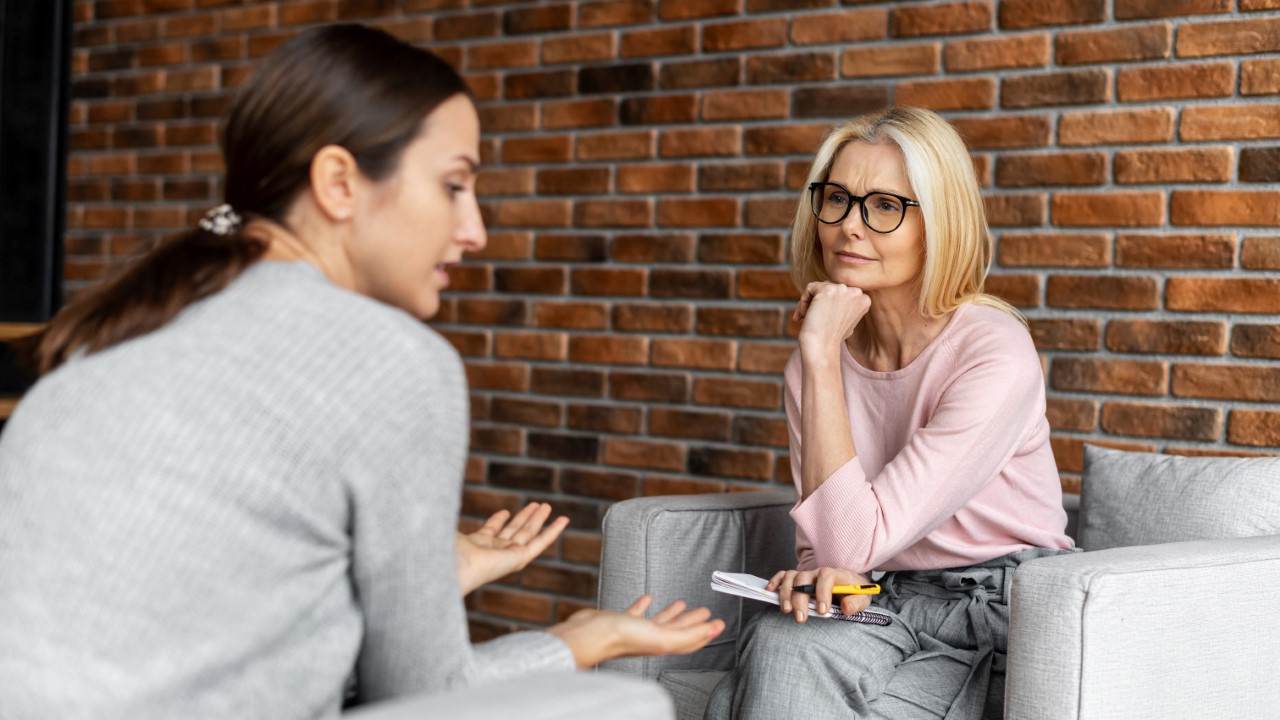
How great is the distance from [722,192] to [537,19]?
0.73 m

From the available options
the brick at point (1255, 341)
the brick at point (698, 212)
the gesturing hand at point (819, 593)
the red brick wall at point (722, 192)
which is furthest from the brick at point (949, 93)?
the gesturing hand at point (819, 593)

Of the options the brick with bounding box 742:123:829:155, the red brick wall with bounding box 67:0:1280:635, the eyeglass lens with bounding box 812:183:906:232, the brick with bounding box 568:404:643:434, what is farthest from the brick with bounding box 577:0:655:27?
the eyeglass lens with bounding box 812:183:906:232

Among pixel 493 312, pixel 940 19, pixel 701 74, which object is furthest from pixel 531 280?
pixel 940 19

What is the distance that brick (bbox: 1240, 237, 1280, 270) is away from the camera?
92.7 inches

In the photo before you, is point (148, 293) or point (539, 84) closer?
point (148, 293)

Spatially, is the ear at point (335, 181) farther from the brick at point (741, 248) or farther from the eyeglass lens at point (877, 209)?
the brick at point (741, 248)

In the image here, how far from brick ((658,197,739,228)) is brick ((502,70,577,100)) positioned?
427mm

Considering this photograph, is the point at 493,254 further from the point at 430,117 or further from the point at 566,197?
the point at 430,117

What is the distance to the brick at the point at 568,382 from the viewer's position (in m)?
3.23

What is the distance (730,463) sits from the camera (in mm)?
3021

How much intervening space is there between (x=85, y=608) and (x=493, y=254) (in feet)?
8.04

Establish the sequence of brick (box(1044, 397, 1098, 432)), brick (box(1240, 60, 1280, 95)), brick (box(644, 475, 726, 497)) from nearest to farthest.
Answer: brick (box(1240, 60, 1280, 95))
brick (box(1044, 397, 1098, 432))
brick (box(644, 475, 726, 497))

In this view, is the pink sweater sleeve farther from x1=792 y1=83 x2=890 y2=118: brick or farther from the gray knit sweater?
x1=792 y1=83 x2=890 y2=118: brick

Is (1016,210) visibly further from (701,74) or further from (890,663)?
(890,663)
